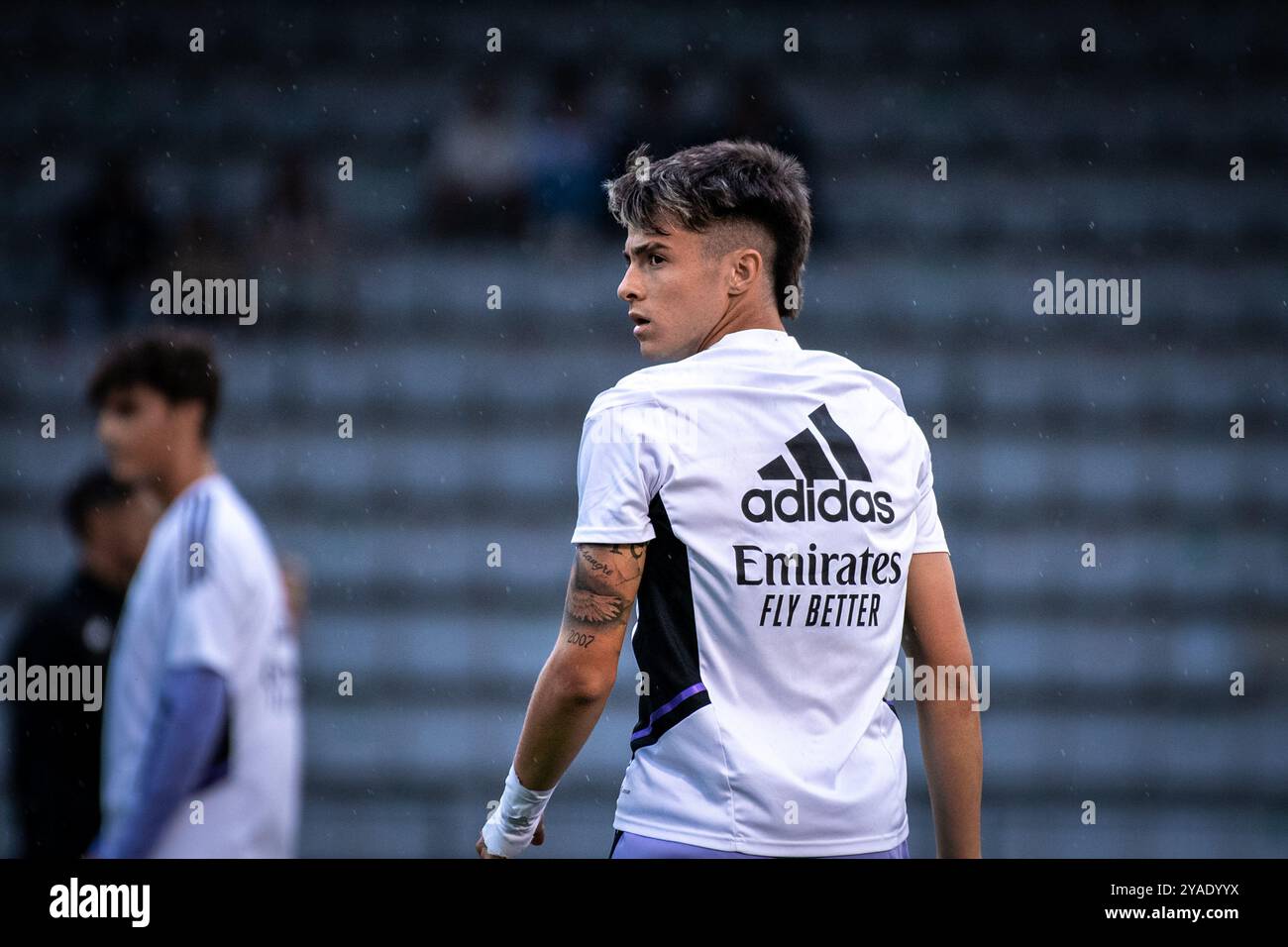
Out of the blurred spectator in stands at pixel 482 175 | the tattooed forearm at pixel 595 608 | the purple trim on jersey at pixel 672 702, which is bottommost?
the purple trim on jersey at pixel 672 702

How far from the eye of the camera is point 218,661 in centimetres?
346

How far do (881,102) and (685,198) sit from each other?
20.0 feet

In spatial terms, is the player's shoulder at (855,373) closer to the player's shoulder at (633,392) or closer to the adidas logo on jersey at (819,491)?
the adidas logo on jersey at (819,491)

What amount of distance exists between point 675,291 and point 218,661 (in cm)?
175

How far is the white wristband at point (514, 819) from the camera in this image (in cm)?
230

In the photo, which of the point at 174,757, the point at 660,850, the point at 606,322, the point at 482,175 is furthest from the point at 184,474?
the point at 482,175

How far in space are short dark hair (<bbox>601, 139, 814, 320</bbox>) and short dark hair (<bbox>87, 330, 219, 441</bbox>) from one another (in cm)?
205

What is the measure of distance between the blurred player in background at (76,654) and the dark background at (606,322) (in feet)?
5.50

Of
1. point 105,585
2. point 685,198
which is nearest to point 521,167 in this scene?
point 105,585

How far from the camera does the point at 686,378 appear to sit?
2238 millimetres

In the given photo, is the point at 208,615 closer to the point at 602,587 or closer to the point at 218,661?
the point at 218,661

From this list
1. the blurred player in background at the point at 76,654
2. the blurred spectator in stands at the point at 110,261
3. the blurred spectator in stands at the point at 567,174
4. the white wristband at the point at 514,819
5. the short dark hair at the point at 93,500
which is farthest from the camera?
the blurred spectator in stands at the point at 110,261

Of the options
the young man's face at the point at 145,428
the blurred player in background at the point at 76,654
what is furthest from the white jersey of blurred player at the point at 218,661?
the blurred player in background at the point at 76,654
